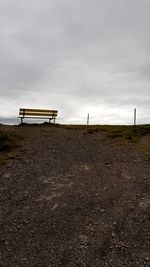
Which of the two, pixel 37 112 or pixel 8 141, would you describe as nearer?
pixel 8 141

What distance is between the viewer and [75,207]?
16.5 meters

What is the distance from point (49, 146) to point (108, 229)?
12249 mm

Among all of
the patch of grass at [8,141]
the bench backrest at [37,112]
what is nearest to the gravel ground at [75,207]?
the patch of grass at [8,141]

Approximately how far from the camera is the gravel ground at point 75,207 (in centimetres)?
1330

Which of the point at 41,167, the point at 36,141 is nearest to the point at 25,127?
the point at 36,141

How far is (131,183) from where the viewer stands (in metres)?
19.3

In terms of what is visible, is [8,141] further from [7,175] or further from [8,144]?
[7,175]

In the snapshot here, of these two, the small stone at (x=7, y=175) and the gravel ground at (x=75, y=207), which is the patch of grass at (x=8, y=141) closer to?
the gravel ground at (x=75, y=207)

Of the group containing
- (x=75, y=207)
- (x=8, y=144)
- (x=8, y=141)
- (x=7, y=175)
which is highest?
(x=8, y=141)

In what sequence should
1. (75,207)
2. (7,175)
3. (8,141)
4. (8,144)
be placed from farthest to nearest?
(8,141), (8,144), (7,175), (75,207)

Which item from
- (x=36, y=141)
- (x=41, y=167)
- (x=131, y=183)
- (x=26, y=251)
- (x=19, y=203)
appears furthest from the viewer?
(x=36, y=141)

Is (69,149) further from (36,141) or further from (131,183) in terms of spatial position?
(131,183)

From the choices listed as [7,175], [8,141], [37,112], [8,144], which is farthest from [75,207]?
[37,112]

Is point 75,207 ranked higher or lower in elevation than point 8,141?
lower
